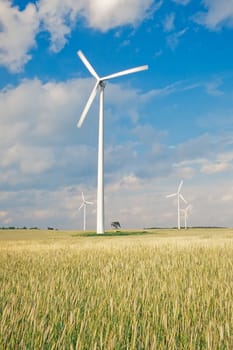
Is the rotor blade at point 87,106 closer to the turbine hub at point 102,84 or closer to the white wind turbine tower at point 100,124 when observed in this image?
the white wind turbine tower at point 100,124

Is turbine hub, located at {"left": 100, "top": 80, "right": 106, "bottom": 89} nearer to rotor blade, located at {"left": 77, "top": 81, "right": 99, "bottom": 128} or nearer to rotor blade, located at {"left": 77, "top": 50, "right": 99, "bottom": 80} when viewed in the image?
rotor blade, located at {"left": 77, "top": 50, "right": 99, "bottom": 80}

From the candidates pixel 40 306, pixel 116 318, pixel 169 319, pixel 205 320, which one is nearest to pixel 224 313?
pixel 205 320

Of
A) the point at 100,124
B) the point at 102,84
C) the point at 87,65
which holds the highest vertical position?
the point at 87,65

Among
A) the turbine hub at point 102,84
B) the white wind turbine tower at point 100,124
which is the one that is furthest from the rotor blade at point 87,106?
the turbine hub at point 102,84

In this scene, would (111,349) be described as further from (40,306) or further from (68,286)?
(68,286)

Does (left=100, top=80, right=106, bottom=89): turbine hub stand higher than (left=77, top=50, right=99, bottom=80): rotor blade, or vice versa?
(left=77, top=50, right=99, bottom=80): rotor blade

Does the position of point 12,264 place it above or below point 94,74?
below

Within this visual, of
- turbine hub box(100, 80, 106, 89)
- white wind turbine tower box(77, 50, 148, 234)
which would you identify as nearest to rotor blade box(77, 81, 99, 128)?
white wind turbine tower box(77, 50, 148, 234)

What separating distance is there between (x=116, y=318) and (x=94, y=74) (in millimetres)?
52736

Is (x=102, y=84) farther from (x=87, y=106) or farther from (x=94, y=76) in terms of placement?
(x=87, y=106)

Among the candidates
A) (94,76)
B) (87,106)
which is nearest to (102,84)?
(94,76)

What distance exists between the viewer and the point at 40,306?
541 centimetres

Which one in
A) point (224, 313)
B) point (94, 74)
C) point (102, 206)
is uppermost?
point (94, 74)

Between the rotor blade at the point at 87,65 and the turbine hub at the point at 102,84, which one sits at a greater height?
the rotor blade at the point at 87,65
